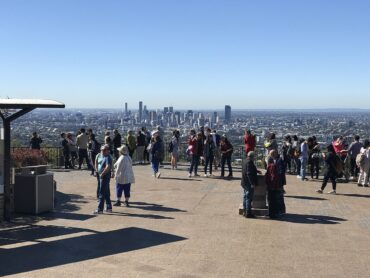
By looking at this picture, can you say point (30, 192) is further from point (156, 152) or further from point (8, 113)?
point (156, 152)

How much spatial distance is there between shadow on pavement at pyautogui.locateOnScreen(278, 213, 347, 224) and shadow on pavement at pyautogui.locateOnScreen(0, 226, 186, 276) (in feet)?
9.81

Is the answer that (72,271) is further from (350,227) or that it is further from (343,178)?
(343,178)

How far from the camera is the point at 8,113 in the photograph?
34.6 feet

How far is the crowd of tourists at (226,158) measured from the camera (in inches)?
465

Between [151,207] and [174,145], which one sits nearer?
[151,207]

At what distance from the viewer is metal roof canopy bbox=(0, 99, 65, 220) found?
33.1 feet

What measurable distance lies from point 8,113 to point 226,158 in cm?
890

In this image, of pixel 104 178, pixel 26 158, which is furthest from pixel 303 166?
pixel 26 158

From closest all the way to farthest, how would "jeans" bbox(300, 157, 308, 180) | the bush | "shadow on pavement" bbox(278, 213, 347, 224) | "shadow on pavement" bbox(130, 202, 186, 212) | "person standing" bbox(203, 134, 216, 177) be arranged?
1. "shadow on pavement" bbox(278, 213, 347, 224)
2. "shadow on pavement" bbox(130, 202, 186, 212)
3. the bush
4. "jeans" bbox(300, 157, 308, 180)
5. "person standing" bbox(203, 134, 216, 177)

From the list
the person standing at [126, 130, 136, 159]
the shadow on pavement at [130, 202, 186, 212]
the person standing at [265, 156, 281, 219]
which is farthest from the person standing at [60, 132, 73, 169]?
the person standing at [265, 156, 281, 219]

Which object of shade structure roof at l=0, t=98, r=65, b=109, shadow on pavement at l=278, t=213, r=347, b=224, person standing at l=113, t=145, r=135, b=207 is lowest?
shadow on pavement at l=278, t=213, r=347, b=224

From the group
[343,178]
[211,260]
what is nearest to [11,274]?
[211,260]

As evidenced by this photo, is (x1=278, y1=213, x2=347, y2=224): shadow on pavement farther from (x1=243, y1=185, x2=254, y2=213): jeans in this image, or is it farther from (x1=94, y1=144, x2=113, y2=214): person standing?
(x1=94, y1=144, x2=113, y2=214): person standing

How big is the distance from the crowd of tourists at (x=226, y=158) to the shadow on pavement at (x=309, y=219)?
262 mm
